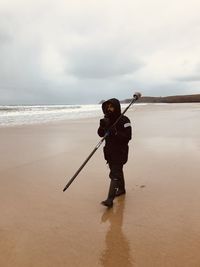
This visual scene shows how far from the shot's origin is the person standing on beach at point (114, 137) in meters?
4.89

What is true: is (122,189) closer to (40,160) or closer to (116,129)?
(116,129)

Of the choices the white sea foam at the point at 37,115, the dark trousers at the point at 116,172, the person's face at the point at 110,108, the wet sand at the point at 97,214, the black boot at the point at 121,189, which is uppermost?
the person's face at the point at 110,108

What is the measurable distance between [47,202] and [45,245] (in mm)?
1384

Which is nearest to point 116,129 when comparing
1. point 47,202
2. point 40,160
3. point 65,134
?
point 47,202

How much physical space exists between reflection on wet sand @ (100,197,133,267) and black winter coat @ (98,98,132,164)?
0.79 meters

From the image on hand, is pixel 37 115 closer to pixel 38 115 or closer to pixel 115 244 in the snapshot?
pixel 38 115

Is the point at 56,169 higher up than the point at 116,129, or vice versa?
the point at 116,129

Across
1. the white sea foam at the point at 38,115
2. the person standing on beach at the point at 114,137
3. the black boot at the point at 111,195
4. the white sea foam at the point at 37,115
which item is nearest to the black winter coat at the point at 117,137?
the person standing on beach at the point at 114,137

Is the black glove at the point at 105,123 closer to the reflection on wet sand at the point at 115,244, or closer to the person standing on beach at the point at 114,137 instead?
the person standing on beach at the point at 114,137

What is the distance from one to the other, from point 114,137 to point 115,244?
174 centimetres

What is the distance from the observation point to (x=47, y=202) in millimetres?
4922

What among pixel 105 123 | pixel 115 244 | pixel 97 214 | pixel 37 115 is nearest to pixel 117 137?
pixel 105 123

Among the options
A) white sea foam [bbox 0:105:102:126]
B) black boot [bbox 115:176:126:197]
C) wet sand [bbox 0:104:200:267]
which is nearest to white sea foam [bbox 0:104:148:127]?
white sea foam [bbox 0:105:102:126]

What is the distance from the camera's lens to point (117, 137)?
492 cm
